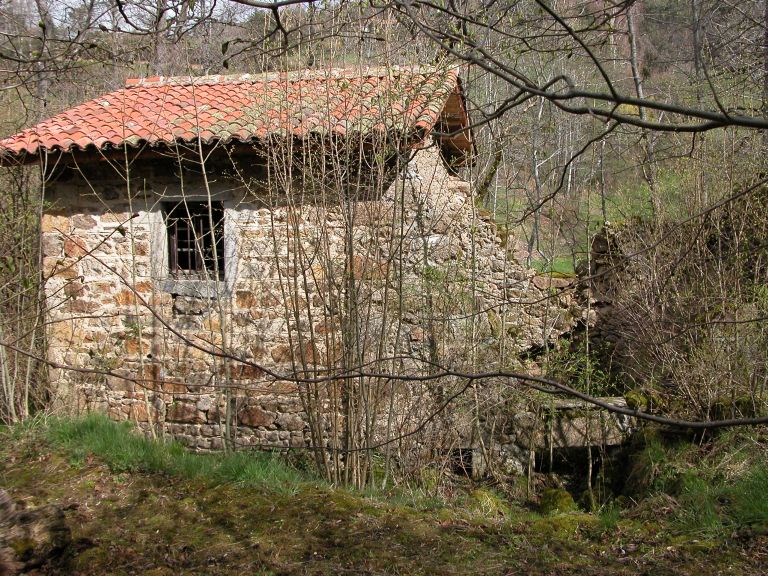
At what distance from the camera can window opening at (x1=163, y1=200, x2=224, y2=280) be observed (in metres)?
7.24

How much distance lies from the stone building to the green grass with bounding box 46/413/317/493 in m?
0.41

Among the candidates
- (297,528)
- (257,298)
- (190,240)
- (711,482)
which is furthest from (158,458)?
(711,482)

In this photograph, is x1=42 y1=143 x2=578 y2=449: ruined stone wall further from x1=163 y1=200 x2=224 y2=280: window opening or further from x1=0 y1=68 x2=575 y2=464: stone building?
x1=163 y1=200 x2=224 y2=280: window opening

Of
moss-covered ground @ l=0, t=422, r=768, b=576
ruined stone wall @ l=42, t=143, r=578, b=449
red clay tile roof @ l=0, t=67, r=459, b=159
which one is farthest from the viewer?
ruined stone wall @ l=42, t=143, r=578, b=449

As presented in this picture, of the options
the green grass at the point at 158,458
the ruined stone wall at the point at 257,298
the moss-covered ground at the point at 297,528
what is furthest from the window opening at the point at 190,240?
the moss-covered ground at the point at 297,528

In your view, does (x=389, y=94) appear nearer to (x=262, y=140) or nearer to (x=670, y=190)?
(x=262, y=140)

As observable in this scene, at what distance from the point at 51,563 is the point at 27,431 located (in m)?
2.96

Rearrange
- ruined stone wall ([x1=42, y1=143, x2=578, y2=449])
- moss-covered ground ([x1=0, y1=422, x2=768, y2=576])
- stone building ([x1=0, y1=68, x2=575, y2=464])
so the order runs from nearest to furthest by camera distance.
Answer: moss-covered ground ([x1=0, y1=422, x2=768, y2=576]), stone building ([x1=0, y1=68, x2=575, y2=464]), ruined stone wall ([x1=42, y1=143, x2=578, y2=449])

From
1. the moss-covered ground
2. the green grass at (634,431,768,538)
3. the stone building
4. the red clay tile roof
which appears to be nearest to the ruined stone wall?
the stone building

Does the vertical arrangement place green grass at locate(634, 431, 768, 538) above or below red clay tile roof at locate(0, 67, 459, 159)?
below

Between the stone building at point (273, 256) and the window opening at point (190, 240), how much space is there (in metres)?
0.02

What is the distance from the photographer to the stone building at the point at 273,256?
5582 millimetres

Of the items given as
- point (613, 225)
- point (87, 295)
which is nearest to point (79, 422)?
point (87, 295)

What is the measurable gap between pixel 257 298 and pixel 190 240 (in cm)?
103
